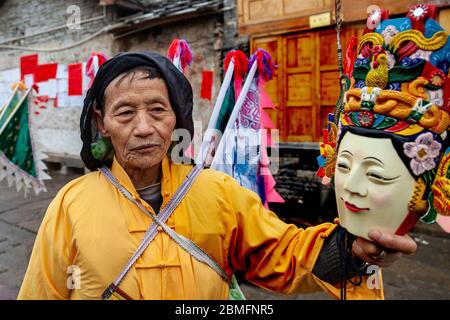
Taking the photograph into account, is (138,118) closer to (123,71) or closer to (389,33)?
(123,71)

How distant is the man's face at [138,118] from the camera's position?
125 centimetres

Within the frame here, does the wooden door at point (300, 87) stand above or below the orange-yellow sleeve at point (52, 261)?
above

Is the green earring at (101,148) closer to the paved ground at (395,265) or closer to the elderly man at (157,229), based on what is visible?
the elderly man at (157,229)

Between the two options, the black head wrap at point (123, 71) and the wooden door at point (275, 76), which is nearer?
the black head wrap at point (123, 71)

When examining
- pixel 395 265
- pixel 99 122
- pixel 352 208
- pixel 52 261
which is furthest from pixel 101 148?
pixel 395 265

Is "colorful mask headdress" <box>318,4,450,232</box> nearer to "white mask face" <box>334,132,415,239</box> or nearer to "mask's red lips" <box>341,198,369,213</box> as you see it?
"white mask face" <box>334,132,415,239</box>

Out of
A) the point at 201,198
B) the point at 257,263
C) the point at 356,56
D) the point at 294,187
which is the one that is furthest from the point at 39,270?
the point at 294,187

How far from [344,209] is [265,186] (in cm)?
165

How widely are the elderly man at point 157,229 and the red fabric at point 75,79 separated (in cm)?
450

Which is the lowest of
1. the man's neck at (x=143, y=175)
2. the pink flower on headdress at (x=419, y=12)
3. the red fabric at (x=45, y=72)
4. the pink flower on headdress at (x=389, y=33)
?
the man's neck at (x=143, y=175)

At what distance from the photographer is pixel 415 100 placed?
106 centimetres

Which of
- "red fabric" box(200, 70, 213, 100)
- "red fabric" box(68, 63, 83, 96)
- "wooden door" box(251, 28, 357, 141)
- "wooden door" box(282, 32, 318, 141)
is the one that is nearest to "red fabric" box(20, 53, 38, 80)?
"red fabric" box(68, 63, 83, 96)

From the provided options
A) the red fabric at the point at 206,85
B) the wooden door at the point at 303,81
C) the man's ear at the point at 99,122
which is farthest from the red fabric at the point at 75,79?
the man's ear at the point at 99,122

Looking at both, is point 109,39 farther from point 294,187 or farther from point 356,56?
point 356,56
